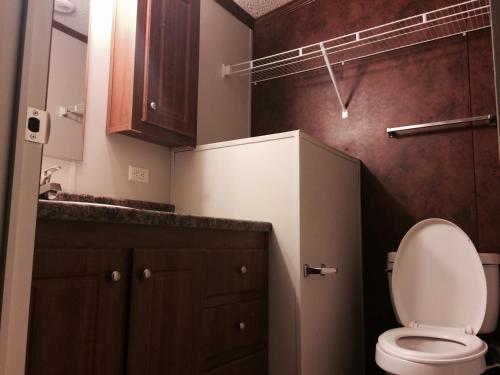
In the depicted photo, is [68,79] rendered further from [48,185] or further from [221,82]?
[221,82]

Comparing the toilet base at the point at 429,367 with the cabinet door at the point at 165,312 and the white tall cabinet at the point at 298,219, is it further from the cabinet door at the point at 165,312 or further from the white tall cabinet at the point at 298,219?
the cabinet door at the point at 165,312

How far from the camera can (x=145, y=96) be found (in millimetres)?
1832

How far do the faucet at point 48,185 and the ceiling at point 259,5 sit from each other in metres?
1.68

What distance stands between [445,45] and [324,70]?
67 cm

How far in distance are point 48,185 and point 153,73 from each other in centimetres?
70

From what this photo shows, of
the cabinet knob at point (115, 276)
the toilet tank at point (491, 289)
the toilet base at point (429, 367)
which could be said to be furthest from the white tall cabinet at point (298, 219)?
the cabinet knob at point (115, 276)

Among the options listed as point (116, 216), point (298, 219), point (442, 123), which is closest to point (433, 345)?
point (298, 219)

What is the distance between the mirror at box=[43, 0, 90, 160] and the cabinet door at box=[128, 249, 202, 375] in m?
0.75

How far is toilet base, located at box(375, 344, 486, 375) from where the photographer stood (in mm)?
1435

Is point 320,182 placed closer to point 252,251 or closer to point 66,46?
point 252,251

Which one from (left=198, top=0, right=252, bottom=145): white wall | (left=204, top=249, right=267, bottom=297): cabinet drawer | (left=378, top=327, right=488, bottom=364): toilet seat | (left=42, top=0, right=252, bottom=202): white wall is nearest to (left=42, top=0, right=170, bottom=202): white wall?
(left=42, top=0, right=252, bottom=202): white wall

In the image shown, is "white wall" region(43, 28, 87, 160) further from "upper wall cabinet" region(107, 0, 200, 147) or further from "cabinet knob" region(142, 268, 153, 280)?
"cabinet knob" region(142, 268, 153, 280)

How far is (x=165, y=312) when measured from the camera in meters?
1.23

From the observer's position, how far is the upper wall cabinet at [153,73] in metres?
1.82
